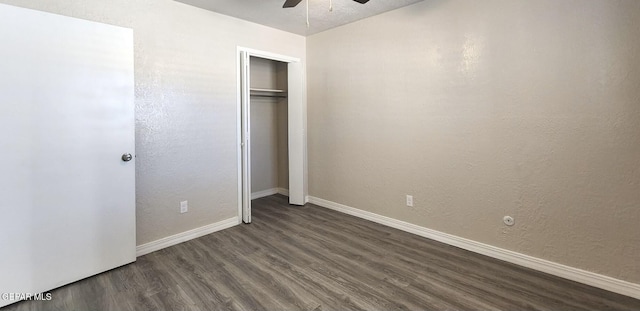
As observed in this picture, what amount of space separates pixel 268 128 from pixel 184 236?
2.29 meters

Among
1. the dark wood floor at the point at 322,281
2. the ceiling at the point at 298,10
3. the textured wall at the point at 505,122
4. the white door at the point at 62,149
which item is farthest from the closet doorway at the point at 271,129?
the white door at the point at 62,149

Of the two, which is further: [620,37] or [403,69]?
[403,69]

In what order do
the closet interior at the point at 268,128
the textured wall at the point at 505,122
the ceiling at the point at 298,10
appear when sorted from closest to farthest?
the textured wall at the point at 505,122 < the ceiling at the point at 298,10 < the closet interior at the point at 268,128

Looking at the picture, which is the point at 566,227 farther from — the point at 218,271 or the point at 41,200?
the point at 41,200

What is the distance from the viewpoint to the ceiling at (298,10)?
9.89 ft

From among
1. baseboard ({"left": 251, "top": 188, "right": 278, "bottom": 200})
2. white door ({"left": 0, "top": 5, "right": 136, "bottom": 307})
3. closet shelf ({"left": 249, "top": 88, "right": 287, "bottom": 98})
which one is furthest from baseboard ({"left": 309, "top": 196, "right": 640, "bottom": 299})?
white door ({"left": 0, "top": 5, "right": 136, "bottom": 307})

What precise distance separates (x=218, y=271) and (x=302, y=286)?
0.75 m

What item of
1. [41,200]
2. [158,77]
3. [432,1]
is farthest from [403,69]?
[41,200]

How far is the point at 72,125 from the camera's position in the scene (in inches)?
86.4

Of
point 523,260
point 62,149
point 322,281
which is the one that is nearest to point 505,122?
point 523,260

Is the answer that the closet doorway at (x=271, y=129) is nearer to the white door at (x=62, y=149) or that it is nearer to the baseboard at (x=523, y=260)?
the white door at (x=62, y=149)

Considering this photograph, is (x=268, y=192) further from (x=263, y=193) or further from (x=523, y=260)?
(x=523, y=260)

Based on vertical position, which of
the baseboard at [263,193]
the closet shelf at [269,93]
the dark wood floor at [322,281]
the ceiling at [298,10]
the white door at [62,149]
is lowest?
the dark wood floor at [322,281]

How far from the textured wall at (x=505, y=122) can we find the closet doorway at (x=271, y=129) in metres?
0.76
